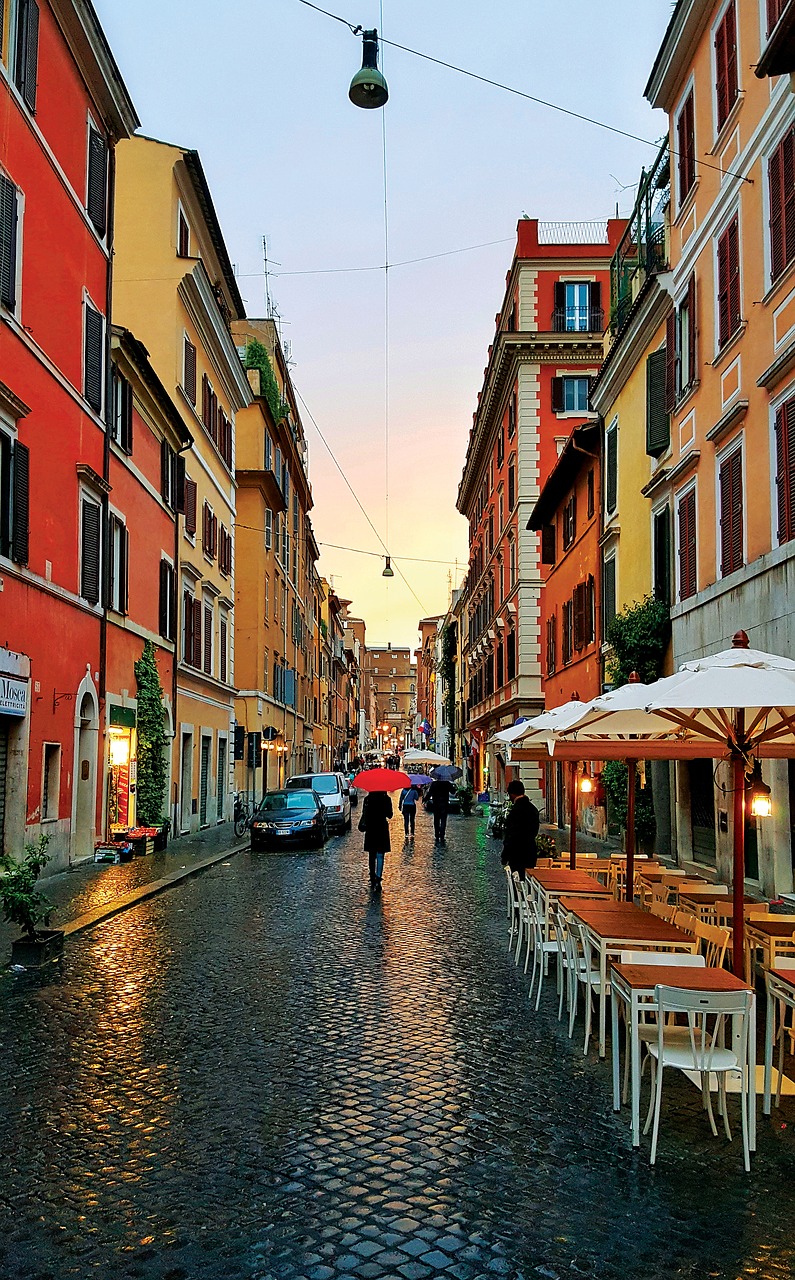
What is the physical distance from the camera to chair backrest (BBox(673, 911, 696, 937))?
8741 mm

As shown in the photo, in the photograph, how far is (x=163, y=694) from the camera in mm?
27109

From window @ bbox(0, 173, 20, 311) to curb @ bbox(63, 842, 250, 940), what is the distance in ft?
28.1

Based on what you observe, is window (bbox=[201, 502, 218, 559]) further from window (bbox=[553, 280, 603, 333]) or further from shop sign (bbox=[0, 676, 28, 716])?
shop sign (bbox=[0, 676, 28, 716])

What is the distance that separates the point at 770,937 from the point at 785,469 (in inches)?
295

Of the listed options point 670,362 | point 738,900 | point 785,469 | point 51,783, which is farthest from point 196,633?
point 738,900

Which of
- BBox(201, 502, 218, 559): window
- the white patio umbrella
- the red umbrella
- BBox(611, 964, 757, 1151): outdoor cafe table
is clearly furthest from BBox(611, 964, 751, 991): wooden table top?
BBox(201, 502, 218, 559): window

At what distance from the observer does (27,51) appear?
672 inches

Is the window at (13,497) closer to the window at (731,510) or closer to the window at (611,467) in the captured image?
the window at (731,510)

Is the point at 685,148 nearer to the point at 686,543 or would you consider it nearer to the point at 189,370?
the point at 686,543

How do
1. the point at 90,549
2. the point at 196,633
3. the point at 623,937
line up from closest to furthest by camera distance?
the point at 623,937, the point at 90,549, the point at 196,633

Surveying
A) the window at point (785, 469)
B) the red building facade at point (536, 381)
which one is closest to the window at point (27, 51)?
the window at point (785, 469)

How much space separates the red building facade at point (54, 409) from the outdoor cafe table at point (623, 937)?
33.5 ft

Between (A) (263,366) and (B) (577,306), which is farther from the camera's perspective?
(A) (263,366)

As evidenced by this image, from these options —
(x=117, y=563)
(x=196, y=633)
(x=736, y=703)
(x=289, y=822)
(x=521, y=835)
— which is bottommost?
(x=289, y=822)
